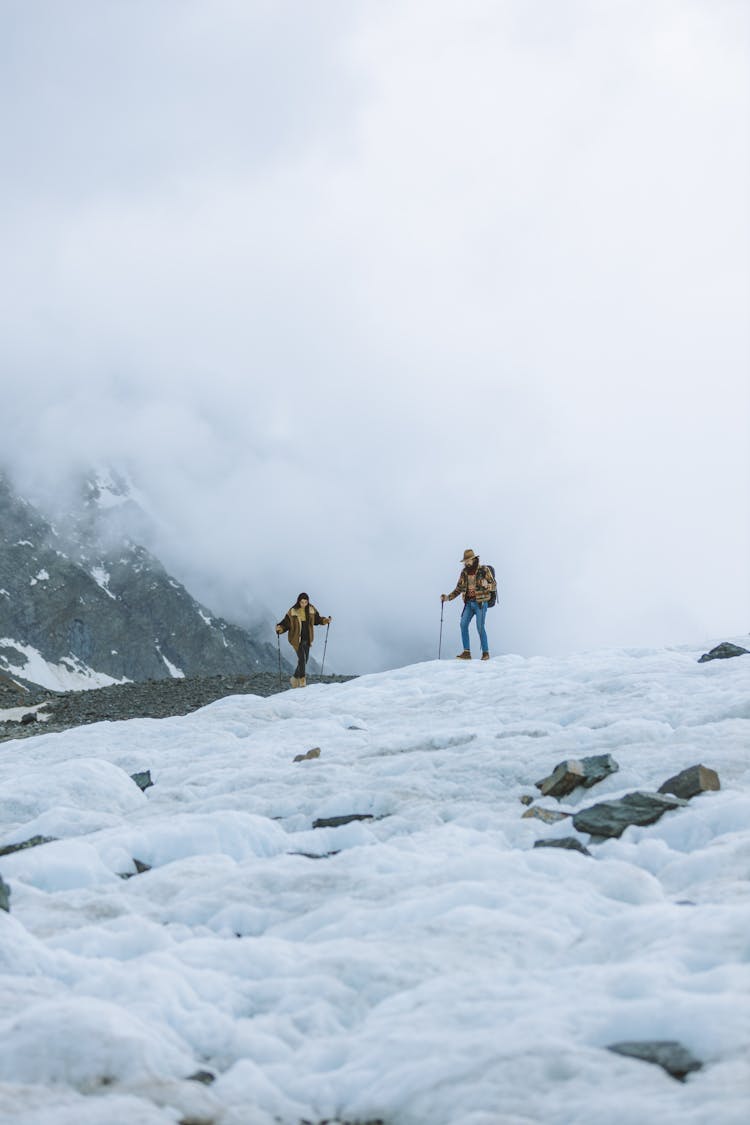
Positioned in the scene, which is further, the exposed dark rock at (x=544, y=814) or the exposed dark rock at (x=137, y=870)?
the exposed dark rock at (x=544, y=814)

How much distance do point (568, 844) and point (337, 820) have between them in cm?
260

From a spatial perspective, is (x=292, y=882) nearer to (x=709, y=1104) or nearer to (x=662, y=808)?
(x=662, y=808)

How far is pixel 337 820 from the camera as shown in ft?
30.7

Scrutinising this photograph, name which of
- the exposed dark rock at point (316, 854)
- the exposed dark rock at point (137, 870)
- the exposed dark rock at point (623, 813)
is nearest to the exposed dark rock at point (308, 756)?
the exposed dark rock at point (316, 854)

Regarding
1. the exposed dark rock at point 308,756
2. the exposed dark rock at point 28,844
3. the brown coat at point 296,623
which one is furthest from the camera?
the brown coat at point 296,623

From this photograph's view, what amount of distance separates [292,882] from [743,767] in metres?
4.94

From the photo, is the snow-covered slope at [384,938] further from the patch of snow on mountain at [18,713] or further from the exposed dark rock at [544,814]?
the patch of snow on mountain at [18,713]

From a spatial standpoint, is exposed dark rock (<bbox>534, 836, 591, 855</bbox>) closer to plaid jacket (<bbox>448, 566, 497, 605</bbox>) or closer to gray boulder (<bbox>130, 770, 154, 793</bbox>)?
gray boulder (<bbox>130, 770, 154, 793</bbox>)

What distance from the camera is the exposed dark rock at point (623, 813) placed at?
8.18 m

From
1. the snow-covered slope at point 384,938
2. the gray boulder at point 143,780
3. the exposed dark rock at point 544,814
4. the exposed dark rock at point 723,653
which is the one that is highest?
the exposed dark rock at point 723,653

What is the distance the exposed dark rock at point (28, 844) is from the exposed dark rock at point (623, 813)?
524 centimetres

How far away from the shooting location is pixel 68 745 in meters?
15.2

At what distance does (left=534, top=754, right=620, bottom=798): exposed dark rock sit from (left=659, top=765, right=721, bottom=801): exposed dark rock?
31.9 inches

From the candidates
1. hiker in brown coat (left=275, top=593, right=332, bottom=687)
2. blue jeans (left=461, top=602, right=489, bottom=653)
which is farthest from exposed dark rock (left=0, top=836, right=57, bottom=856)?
blue jeans (left=461, top=602, right=489, bottom=653)
